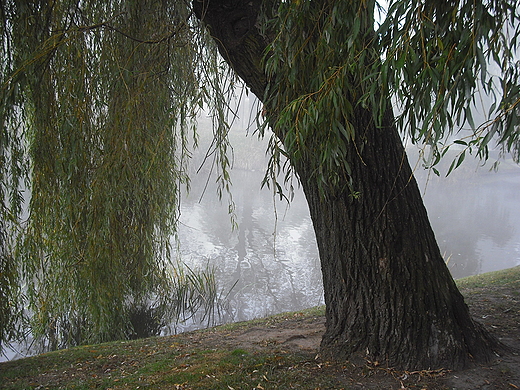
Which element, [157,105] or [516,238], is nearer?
[157,105]

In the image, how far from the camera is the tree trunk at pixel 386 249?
2.37 metres

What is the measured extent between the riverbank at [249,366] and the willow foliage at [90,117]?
21.3 inches

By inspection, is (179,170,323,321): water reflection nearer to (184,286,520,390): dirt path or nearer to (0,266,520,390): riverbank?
(184,286,520,390): dirt path

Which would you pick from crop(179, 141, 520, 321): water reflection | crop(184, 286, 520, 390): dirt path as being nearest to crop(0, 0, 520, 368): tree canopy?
crop(184, 286, 520, 390): dirt path

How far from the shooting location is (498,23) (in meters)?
1.46

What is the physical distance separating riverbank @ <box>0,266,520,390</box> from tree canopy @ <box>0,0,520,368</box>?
0.50 m

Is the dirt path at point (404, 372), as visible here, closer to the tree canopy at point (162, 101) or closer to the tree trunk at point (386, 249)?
the tree trunk at point (386, 249)

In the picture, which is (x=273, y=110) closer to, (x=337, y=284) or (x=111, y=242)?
(x=337, y=284)

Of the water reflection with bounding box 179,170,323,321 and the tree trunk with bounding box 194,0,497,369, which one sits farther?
the water reflection with bounding box 179,170,323,321

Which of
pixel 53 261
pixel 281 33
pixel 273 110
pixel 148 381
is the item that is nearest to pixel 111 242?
pixel 53 261

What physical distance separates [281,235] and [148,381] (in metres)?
9.71

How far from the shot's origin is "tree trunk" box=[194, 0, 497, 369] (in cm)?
237

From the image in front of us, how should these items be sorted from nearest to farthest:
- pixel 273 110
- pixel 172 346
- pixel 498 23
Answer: pixel 498 23 < pixel 273 110 < pixel 172 346

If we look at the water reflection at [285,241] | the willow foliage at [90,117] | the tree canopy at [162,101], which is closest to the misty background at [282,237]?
the water reflection at [285,241]
